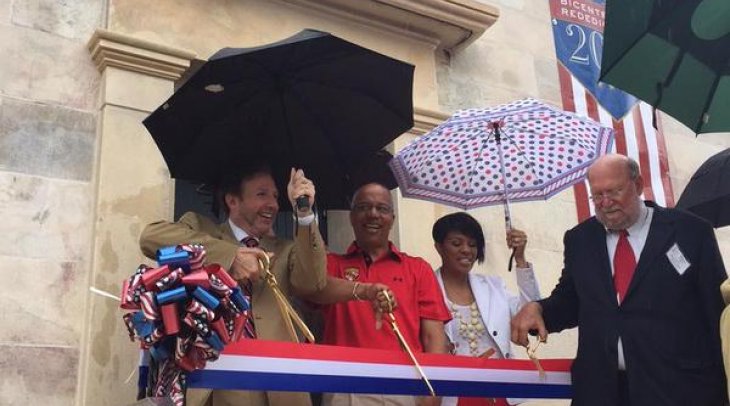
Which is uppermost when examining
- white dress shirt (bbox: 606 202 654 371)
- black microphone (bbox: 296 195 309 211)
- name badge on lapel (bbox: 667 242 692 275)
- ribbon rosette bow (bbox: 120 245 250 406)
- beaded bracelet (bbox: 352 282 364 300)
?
black microphone (bbox: 296 195 309 211)

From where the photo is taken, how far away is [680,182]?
7137 mm

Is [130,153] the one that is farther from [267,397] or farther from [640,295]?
[640,295]

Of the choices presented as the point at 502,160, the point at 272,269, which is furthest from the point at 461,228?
the point at 272,269

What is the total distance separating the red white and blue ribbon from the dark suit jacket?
251 millimetres

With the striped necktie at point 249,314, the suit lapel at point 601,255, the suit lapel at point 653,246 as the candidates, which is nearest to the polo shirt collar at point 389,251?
the striped necktie at point 249,314

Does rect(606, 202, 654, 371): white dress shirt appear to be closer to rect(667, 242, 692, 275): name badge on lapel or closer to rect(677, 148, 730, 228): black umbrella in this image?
rect(667, 242, 692, 275): name badge on lapel

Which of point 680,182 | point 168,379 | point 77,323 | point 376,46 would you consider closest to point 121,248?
point 77,323

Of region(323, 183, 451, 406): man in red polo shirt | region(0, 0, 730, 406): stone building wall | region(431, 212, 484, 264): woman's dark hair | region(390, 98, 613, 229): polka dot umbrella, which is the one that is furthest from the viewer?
region(390, 98, 613, 229): polka dot umbrella

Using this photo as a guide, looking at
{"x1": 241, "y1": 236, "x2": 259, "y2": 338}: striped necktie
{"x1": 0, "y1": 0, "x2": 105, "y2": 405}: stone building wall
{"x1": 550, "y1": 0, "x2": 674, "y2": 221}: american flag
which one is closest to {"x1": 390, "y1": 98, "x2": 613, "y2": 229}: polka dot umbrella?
{"x1": 241, "y1": 236, "x2": 259, "y2": 338}: striped necktie

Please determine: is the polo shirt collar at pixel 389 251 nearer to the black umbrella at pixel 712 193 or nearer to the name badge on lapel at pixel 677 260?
the name badge on lapel at pixel 677 260

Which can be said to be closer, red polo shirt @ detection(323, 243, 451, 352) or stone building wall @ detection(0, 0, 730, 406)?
red polo shirt @ detection(323, 243, 451, 352)

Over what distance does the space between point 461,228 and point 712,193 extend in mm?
1738

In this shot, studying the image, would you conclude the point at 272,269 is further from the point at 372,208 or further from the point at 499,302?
the point at 499,302

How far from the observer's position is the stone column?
12.7 ft
